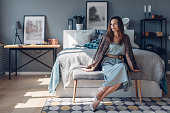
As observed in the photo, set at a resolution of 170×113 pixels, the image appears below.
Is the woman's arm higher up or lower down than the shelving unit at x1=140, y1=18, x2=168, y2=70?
lower down

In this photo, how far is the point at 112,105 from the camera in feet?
8.69

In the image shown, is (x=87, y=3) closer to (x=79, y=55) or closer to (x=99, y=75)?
(x=79, y=55)

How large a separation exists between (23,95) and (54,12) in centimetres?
254

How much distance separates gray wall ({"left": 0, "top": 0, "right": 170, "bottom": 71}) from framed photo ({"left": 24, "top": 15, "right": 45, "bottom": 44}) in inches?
4.0

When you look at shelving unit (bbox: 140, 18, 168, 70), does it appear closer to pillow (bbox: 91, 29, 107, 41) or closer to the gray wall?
the gray wall

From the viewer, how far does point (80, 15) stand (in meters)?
5.04

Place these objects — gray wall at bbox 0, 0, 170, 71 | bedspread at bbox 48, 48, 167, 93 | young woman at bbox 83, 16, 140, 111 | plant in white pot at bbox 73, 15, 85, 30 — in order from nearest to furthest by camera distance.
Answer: young woman at bbox 83, 16, 140, 111 → bedspread at bbox 48, 48, 167, 93 → plant in white pot at bbox 73, 15, 85, 30 → gray wall at bbox 0, 0, 170, 71

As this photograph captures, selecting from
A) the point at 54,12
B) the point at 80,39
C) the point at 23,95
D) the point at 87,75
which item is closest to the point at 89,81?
the point at 87,75

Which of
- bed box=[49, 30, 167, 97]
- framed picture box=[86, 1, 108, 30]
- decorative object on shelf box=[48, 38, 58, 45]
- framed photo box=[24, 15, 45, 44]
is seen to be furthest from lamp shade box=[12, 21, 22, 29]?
bed box=[49, 30, 167, 97]

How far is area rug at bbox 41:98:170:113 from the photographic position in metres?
2.46

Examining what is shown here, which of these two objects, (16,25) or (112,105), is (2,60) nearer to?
(16,25)

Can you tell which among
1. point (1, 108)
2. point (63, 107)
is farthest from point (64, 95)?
point (1, 108)

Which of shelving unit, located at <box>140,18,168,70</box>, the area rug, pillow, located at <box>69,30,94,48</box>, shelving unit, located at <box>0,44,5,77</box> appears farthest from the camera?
shelving unit, located at <box>140,18,168,70</box>

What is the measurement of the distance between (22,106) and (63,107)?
21.5 inches
